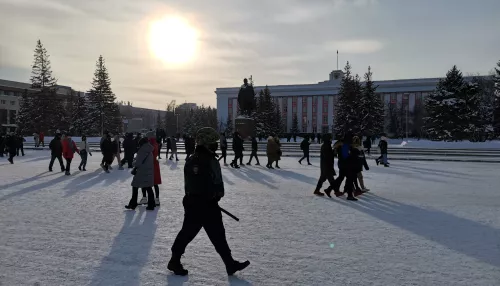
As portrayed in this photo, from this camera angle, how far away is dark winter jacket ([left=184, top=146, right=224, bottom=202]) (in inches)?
142

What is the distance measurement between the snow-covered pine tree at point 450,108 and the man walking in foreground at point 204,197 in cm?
3745

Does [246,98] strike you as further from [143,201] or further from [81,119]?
[81,119]

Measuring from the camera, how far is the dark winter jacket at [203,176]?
11.8 feet

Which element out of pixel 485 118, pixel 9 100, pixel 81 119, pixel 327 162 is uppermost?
pixel 9 100

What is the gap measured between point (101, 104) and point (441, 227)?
177ft

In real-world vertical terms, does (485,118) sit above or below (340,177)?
above

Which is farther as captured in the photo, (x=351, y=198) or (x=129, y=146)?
(x=129, y=146)

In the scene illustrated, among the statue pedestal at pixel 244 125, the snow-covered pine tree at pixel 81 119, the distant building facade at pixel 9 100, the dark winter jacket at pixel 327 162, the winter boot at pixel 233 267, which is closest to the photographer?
the winter boot at pixel 233 267

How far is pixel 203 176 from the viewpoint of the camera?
11.8 ft

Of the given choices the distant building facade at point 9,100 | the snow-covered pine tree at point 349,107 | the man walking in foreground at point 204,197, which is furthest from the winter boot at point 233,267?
the distant building facade at point 9,100

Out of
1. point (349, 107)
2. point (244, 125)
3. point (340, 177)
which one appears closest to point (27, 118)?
point (244, 125)

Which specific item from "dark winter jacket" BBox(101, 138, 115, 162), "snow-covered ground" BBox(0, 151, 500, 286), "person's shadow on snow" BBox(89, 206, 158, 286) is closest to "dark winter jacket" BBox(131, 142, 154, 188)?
"snow-covered ground" BBox(0, 151, 500, 286)

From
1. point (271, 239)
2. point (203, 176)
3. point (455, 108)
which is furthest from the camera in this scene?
point (455, 108)

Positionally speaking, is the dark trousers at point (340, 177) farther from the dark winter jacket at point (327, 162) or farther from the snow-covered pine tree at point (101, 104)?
the snow-covered pine tree at point (101, 104)
